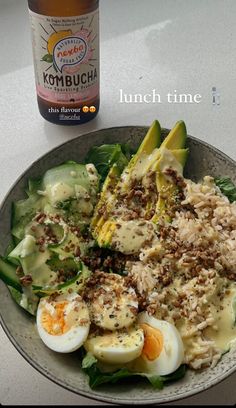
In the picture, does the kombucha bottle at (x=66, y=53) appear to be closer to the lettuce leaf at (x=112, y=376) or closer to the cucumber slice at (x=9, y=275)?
the cucumber slice at (x=9, y=275)

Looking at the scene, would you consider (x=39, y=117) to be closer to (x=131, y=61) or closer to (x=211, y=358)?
(x=131, y=61)

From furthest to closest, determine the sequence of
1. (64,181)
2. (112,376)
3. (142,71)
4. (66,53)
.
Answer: (142,71), (66,53), (64,181), (112,376)

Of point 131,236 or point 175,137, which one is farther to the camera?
point 175,137

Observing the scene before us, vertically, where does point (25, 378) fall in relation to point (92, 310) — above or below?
below

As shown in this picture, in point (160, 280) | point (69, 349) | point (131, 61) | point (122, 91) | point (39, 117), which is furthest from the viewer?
point (131, 61)

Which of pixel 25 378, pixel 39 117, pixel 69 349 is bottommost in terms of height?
pixel 25 378

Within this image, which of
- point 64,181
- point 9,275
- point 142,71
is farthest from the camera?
point 142,71

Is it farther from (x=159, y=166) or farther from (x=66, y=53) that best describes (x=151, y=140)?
(x=66, y=53)

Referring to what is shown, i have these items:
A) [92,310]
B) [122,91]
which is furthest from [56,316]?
[122,91]

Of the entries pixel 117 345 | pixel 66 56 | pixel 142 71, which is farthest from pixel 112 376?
pixel 142 71
